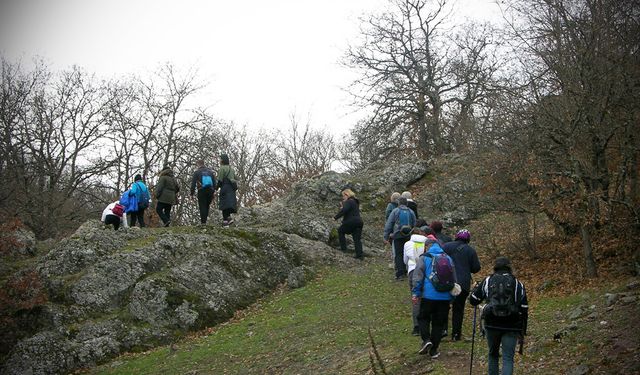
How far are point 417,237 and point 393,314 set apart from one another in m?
2.77

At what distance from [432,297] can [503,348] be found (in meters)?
1.63

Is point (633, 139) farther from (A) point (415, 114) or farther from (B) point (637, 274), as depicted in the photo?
(A) point (415, 114)

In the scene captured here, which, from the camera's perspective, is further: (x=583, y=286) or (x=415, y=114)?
(x=415, y=114)

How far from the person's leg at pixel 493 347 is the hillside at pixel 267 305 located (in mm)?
851

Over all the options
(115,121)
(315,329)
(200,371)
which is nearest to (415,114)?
(115,121)

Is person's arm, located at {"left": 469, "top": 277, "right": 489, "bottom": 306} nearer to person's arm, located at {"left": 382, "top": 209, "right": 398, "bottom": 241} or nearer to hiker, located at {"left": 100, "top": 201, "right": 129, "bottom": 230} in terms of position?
person's arm, located at {"left": 382, "top": 209, "right": 398, "bottom": 241}

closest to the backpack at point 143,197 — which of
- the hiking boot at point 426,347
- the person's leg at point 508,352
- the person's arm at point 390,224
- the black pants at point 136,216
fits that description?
the black pants at point 136,216

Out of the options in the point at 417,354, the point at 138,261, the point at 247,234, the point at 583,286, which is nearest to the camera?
the point at 417,354

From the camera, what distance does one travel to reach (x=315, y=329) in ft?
39.4

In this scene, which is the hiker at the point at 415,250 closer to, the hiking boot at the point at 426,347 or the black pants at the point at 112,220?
the hiking boot at the point at 426,347

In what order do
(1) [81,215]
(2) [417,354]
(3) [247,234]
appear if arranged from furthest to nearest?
1. (1) [81,215]
2. (3) [247,234]
3. (2) [417,354]

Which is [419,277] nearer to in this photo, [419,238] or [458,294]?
[458,294]

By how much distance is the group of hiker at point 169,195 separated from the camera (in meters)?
16.7

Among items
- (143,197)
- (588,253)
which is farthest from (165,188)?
(588,253)
